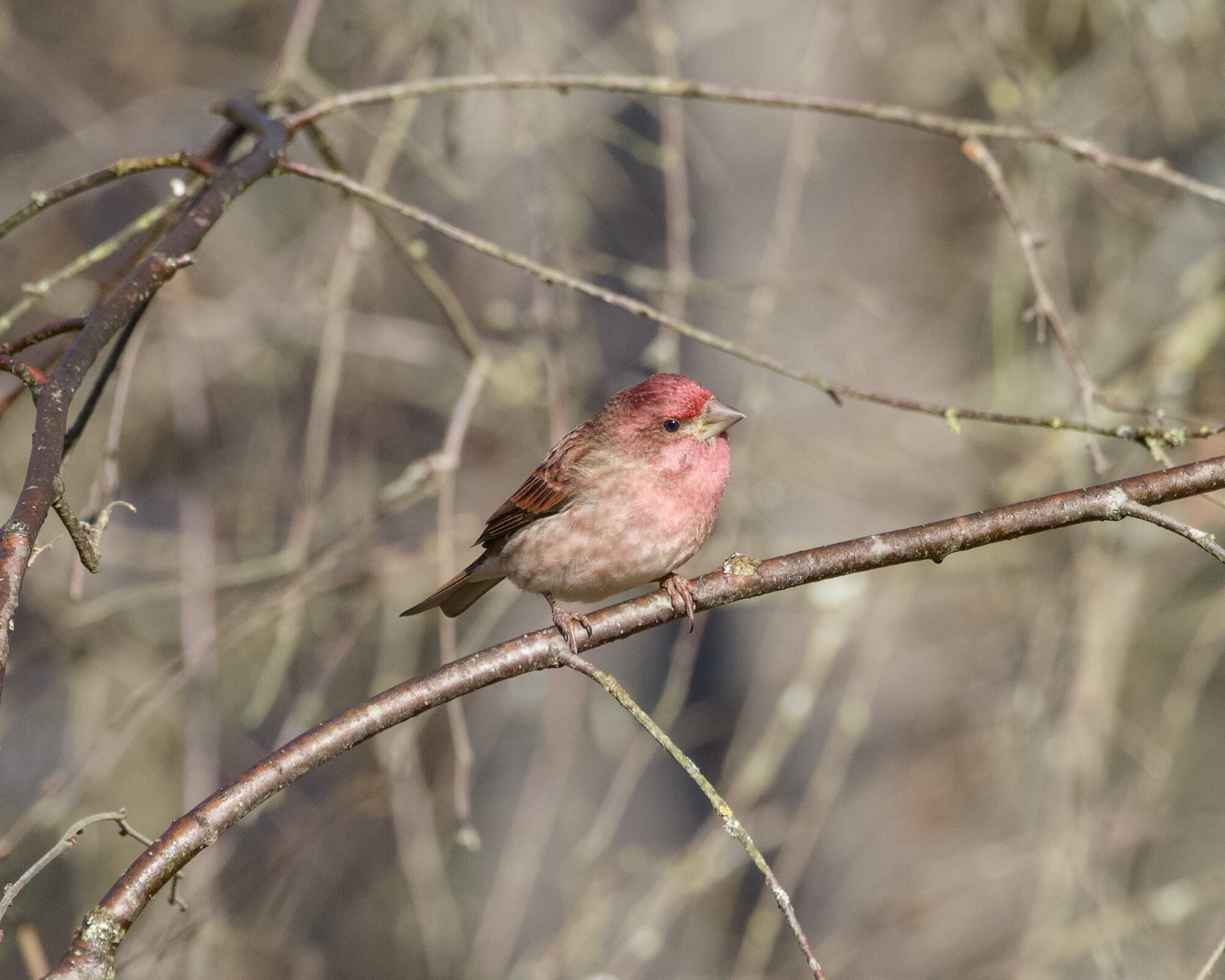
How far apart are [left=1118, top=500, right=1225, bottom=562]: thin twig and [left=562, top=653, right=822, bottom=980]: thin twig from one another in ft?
3.70

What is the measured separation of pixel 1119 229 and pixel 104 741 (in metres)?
5.04

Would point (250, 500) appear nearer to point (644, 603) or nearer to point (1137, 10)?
point (644, 603)

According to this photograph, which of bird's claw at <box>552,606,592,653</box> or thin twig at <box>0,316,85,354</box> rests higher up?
thin twig at <box>0,316,85,354</box>

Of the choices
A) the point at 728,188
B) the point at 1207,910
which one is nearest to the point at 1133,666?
the point at 1207,910

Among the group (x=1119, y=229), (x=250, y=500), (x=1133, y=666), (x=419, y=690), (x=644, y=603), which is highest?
(x=1119, y=229)

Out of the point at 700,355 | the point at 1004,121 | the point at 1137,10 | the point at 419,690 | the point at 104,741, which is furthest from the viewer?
the point at 700,355

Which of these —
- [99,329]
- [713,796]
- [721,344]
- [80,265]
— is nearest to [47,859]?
[99,329]

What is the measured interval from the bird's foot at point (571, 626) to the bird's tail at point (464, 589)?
2.57 feet

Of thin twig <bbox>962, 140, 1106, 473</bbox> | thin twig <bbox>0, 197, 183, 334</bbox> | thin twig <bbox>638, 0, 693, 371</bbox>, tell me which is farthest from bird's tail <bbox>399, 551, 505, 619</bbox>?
thin twig <bbox>962, 140, 1106, 473</bbox>

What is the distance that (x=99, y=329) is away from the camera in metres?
2.49

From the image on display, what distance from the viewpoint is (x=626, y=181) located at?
6707 millimetres

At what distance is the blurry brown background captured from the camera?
4727 mm

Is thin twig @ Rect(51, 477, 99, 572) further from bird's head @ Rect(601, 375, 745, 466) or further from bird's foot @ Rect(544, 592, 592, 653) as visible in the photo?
bird's head @ Rect(601, 375, 745, 466)

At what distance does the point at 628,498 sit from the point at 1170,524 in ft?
5.98
